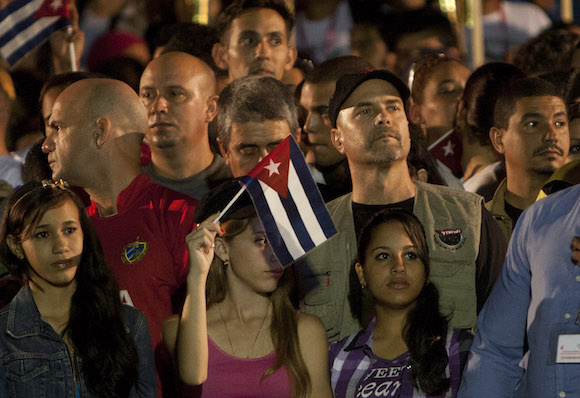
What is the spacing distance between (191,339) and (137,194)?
1.16m

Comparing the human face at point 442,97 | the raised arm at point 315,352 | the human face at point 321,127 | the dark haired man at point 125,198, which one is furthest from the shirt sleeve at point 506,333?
the human face at point 442,97

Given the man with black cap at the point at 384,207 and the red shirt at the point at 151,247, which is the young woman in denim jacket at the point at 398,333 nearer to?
the man with black cap at the point at 384,207

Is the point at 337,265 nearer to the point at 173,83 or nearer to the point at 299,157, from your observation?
the point at 299,157

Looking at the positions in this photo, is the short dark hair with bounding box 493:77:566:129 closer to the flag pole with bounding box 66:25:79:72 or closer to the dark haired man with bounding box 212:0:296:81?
the dark haired man with bounding box 212:0:296:81

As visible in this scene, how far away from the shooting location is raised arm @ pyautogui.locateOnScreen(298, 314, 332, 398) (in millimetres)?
5043

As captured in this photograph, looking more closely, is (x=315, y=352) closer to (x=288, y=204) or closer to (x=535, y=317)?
(x=288, y=204)

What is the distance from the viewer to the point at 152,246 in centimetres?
558

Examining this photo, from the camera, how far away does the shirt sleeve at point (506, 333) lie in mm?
4527

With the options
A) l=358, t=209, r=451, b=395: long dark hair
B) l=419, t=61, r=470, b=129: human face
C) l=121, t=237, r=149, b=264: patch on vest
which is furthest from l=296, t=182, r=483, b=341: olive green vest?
l=419, t=61, r=470, b=129: human face

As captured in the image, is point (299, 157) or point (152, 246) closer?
point (299, 157)

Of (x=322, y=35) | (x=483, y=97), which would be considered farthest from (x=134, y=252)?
(x=322, y=35)

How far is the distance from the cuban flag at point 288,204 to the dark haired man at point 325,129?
1.68m

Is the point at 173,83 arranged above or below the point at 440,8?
below

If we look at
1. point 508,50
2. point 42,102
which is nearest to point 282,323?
point 42,102
